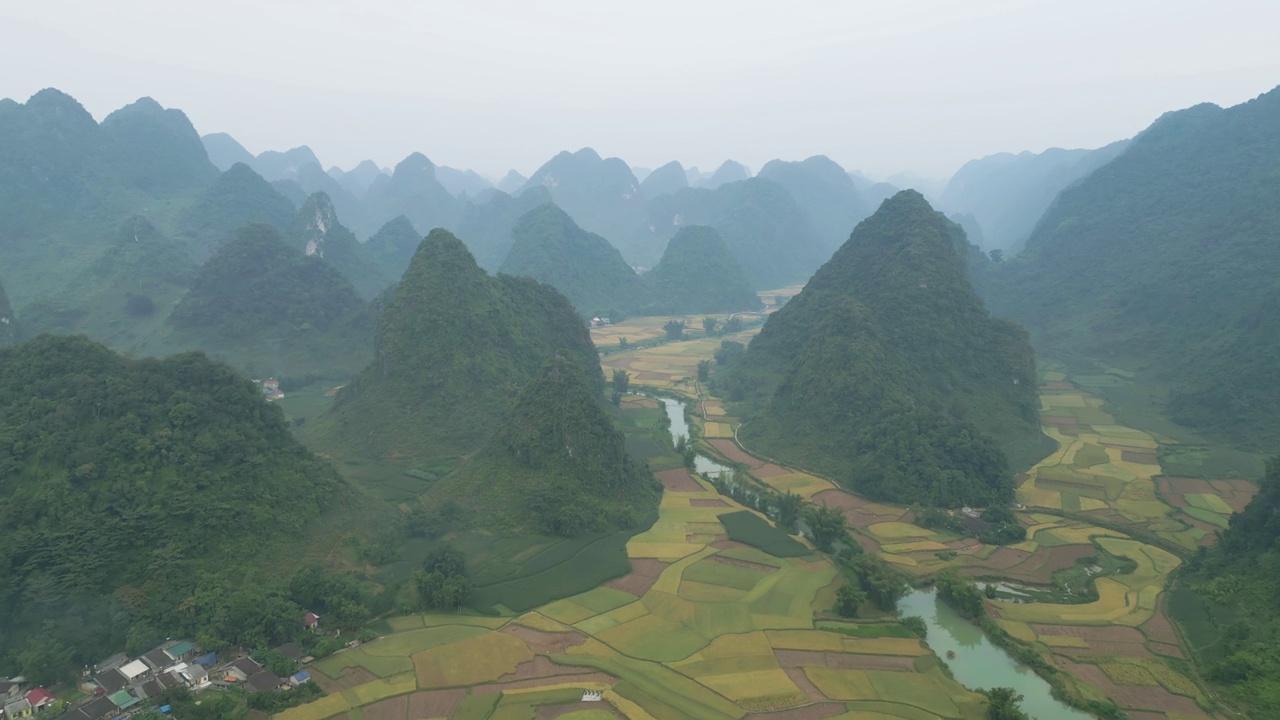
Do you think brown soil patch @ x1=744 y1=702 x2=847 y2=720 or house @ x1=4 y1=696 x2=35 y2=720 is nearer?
house @ x1=4 y1=696 x2=35 y2=720

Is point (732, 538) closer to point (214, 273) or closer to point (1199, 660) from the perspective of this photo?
point (1199, 660)

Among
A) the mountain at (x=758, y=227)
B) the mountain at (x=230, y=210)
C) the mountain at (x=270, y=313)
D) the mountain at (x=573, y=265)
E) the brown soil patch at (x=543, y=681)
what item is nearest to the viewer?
the brown soil patch at (x=543, y=681)

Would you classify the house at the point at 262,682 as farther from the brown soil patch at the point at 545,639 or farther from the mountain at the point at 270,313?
the mountain at the point at 270,313

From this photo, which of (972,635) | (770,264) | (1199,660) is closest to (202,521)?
(972,635)

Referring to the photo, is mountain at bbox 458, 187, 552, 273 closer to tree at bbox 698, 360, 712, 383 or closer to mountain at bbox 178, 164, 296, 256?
mountain at bbox 178, 164, 296, 256

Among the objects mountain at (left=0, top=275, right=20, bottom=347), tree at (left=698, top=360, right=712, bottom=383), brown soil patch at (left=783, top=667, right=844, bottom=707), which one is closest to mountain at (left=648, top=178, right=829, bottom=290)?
tree at (left=698, top=360, right=712, bottom=383)

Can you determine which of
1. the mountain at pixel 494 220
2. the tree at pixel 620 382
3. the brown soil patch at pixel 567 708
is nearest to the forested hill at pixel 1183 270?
the tree at pixel 620 382
